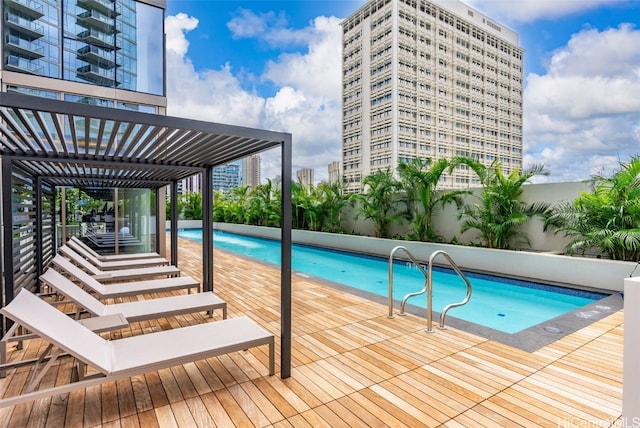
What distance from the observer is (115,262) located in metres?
7.65

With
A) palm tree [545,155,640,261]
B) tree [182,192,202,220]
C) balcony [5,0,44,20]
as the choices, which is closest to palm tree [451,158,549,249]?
palm tree [545,155,640,261]

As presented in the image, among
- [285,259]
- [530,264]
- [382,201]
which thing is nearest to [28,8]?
[285,259]

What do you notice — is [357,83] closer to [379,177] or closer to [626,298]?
[379,177]

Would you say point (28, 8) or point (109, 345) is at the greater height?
point (28, 8)

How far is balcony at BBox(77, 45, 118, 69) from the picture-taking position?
9.06 meters

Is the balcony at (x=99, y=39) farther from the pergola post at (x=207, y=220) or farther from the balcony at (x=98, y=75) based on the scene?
the pergola post at (x=207, y=220)

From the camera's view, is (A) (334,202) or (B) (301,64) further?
(B) (301,64)

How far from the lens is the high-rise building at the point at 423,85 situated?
207 ft

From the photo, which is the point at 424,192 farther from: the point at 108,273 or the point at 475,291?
the point at 108,273

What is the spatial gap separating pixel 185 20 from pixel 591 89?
33.7 meters

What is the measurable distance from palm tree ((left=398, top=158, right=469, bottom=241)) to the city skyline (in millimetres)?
12916

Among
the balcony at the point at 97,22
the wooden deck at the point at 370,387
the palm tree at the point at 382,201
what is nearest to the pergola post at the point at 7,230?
the wooden deck at the point at 370,387

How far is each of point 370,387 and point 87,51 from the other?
10.2m

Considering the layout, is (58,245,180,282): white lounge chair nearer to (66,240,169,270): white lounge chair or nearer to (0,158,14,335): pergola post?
(66,240,169,270): white lounge chair
